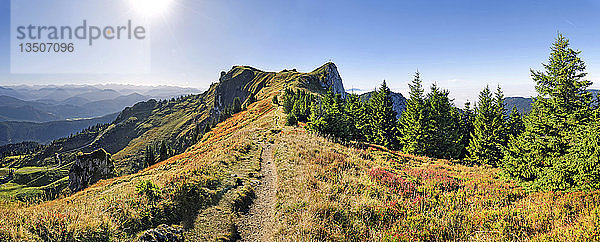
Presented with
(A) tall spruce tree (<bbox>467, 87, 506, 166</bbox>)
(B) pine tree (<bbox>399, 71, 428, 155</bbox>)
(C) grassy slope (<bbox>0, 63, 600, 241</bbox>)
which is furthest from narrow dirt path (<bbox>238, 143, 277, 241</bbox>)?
(A) tall spruce tree (<bbox>467, 87, 506, 166</bbox>)

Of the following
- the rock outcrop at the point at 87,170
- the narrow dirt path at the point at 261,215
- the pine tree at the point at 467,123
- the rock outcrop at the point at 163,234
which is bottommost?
the rock outcrop at the point at 87,170

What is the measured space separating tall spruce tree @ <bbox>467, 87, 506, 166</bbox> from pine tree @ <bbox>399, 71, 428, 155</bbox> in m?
5.92

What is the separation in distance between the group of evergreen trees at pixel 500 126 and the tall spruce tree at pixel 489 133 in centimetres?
10

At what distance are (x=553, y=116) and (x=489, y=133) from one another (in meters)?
19.3

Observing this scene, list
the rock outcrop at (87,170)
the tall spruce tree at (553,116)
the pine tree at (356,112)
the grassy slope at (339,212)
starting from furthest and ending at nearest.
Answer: the rock outcrop at (87,170)
the pine tree at (356,112)
the tall spruce tree at (553,116)
the grassy slope at (339,212)

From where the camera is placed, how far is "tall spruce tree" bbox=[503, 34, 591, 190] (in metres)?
13.6

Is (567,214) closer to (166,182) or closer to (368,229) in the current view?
(368,229)

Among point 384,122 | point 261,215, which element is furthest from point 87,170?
point 384,122

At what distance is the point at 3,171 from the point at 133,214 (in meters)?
278

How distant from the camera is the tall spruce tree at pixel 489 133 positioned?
30.8m

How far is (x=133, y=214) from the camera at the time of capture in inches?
344

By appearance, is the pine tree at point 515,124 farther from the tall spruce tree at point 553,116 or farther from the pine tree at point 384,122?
the tall spruce tree at point 553,116

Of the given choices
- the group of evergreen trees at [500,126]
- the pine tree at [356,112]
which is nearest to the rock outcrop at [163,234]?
the group of evergreen trees at [500,126]

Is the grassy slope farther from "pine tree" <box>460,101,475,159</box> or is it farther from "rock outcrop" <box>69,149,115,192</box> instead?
"rock outcrop" <box>69,149,115,192</box>
